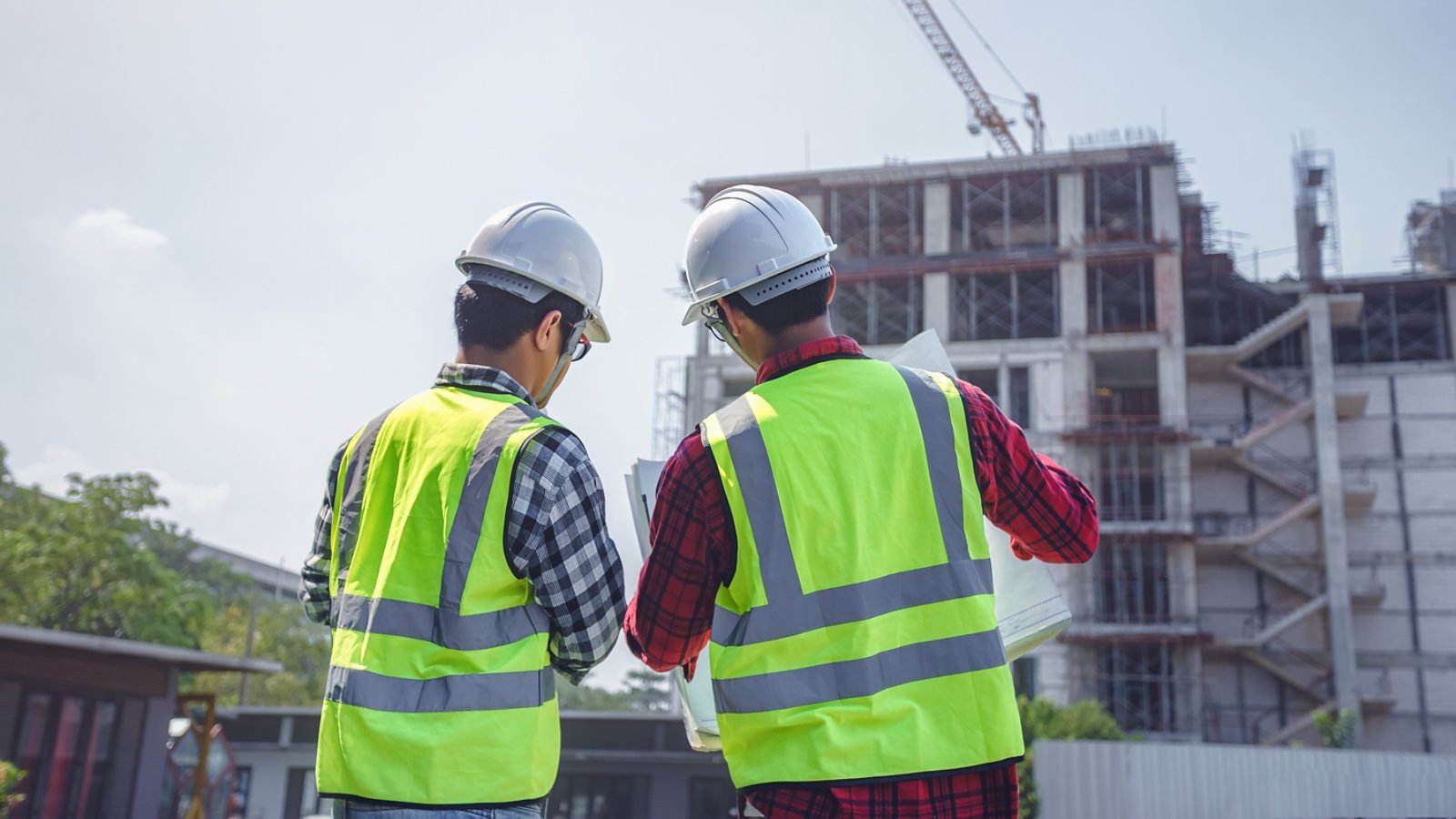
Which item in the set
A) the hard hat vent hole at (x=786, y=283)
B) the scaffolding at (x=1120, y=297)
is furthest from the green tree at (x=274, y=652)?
the hard hat vent hole at (x=786, y=283)

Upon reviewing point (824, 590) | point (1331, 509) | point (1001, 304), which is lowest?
point (824, 590)

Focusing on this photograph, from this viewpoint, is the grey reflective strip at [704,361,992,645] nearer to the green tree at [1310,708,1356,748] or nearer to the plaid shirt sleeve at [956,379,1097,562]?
the plaid shirt sleeve at [956,379,1097,562]

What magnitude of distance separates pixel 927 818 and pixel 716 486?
28.5 inches

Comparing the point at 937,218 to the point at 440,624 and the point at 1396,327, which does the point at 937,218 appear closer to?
the point at 1396,327

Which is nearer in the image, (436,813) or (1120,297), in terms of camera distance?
(436,813)

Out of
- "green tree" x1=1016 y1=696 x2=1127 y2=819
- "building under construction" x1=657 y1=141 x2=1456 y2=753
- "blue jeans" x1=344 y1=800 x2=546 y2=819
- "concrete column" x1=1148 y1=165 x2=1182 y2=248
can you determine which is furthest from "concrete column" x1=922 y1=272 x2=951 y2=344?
"blue jeans" x1=344 y1=800 x2=546 y2=819

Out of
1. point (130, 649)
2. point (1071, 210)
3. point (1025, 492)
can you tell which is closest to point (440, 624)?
point (1025, 492)

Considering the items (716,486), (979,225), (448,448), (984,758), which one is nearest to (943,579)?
(984,758)

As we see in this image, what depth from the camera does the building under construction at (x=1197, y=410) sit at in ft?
137

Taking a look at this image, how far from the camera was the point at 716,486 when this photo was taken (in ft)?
7.84

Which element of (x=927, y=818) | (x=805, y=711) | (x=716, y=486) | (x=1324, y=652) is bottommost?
(x=927, y=818)

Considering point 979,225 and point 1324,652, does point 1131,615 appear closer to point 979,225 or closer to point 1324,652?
→ point 1324,652

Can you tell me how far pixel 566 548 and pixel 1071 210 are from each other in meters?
47.3

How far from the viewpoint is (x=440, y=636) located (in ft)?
7.86
